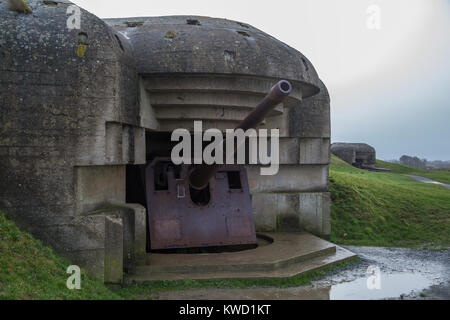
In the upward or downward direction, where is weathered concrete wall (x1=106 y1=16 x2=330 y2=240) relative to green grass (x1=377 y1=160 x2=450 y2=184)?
upward

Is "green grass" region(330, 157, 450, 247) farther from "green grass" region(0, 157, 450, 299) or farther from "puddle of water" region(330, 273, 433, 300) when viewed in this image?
"puddle of water" region(330, 273, 433, 300)

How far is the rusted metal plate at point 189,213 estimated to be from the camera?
318 inches

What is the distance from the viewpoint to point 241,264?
699 centimetres

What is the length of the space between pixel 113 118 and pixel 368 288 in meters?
4.22

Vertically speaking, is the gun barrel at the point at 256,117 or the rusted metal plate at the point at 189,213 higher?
the gun barrel at the point at 256,117

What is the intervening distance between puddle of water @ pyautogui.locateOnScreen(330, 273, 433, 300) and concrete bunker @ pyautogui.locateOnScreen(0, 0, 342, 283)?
247cm

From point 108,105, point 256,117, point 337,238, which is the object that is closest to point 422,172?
point 337,238

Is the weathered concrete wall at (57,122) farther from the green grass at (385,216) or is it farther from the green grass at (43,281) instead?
the green grass at (385,216)

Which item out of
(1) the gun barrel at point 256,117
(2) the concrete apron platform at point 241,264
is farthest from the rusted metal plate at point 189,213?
(2) the concrete apron platform at point 241,264

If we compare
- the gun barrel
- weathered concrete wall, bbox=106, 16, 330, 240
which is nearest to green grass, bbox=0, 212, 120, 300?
the gun barrel

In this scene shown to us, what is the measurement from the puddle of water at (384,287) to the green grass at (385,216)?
3483mm

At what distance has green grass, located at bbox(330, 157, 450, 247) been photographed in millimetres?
11438

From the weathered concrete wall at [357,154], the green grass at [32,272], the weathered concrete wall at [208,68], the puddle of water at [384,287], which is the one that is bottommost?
the puddle of water at [384,287]

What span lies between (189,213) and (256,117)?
271 centimetres
